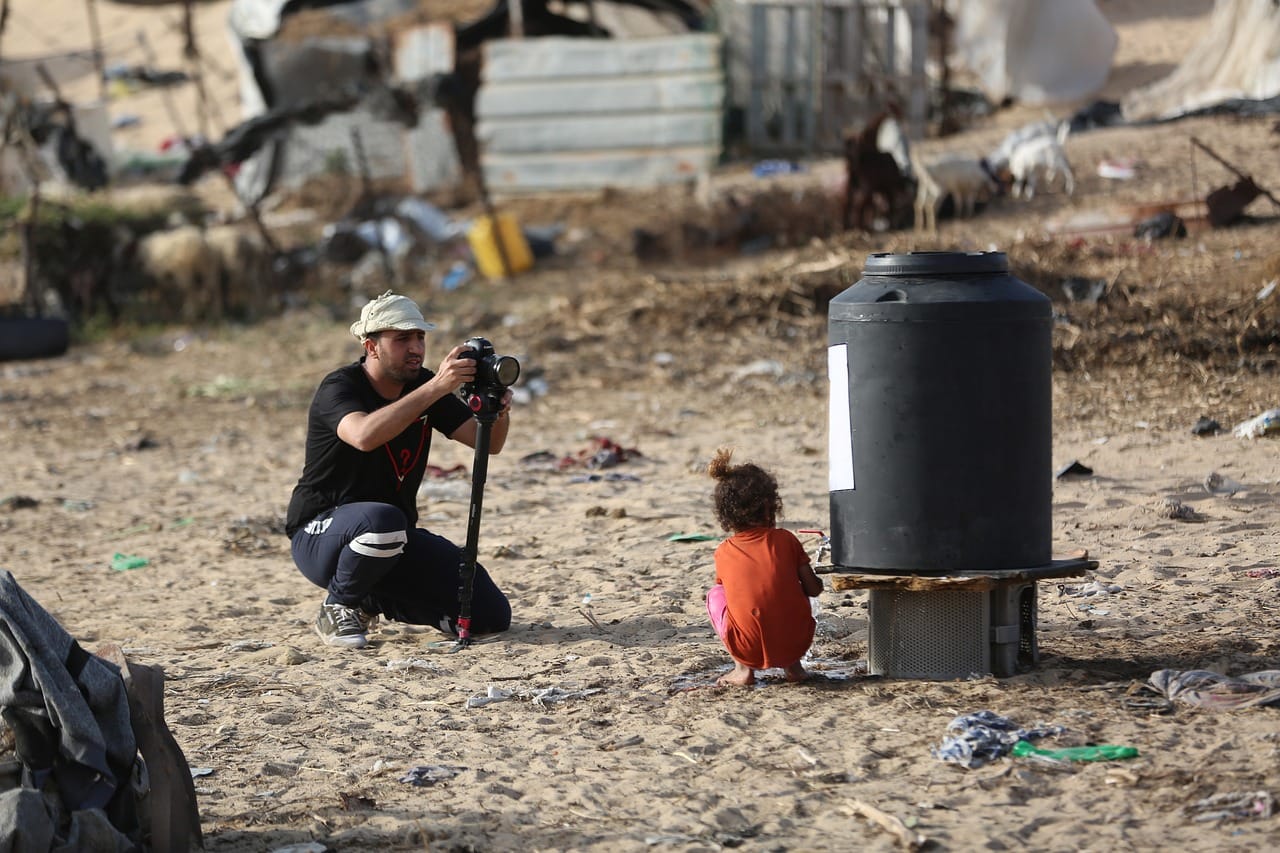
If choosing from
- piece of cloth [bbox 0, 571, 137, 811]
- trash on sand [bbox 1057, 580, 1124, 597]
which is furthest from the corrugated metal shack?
piece of cloth [bbox 0, 571, 137, 811]

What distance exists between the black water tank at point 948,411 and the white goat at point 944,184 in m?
8.80

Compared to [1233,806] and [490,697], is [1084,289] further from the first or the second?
[1233,806]

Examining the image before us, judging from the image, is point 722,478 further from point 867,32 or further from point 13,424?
point 867,32

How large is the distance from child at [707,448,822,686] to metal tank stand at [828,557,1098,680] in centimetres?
14

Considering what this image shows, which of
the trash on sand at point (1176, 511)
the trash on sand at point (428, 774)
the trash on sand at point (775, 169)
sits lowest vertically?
the trash on sand at point (428, 774)

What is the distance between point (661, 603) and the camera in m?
5.75

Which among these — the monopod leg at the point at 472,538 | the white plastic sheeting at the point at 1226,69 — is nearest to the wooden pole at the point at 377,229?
the white plastic sheeting at the point at 1226,69

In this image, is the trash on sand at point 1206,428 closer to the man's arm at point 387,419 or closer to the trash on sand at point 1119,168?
the man's arm at point 387,419

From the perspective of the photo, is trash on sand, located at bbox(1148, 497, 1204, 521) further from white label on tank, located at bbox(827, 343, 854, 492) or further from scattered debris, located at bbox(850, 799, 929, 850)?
scattered debris, located at bbox(850, 799, 929, 850)

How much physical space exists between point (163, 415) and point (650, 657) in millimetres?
7474

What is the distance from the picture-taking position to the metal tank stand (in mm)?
4309

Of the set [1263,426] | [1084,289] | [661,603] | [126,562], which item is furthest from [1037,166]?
[126,562]

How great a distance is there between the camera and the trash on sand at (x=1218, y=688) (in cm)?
405

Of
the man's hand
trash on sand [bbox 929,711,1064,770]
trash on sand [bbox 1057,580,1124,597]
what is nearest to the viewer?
trash on sand [bbox 929,711,1064,770]
